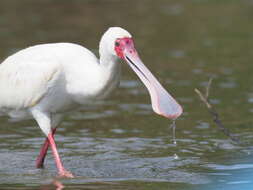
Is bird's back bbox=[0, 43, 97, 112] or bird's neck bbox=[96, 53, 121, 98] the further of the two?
bird's back bbox=[0, 43, 97, 112]

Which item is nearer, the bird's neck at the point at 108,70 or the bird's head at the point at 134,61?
the bird's head at the point at 134,61

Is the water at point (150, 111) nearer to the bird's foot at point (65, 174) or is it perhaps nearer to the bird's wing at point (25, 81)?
the bird's foot at point (65, 174)

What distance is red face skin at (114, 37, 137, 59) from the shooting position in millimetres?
10930

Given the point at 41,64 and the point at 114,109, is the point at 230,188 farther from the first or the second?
the point at 114,109

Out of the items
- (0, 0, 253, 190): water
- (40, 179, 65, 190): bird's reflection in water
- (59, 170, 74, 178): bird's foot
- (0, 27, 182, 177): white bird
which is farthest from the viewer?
(0, 0, 253, 190): water

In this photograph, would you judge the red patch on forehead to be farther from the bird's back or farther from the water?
the water

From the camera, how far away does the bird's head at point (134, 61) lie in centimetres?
1093

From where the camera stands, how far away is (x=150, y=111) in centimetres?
1534

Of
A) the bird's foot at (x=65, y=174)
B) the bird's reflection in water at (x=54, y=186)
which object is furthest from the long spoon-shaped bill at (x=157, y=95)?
the bird's reflection in water at (x=54, y=186)

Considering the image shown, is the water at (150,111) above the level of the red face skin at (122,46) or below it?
below

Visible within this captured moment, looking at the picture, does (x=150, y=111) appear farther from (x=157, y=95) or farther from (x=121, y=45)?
(x=121, y=45)

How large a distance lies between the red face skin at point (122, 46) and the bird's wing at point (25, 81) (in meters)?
0.80

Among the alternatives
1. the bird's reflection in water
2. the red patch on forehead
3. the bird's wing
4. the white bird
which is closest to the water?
the bird's reflection in water

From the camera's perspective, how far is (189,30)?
22594 mm
